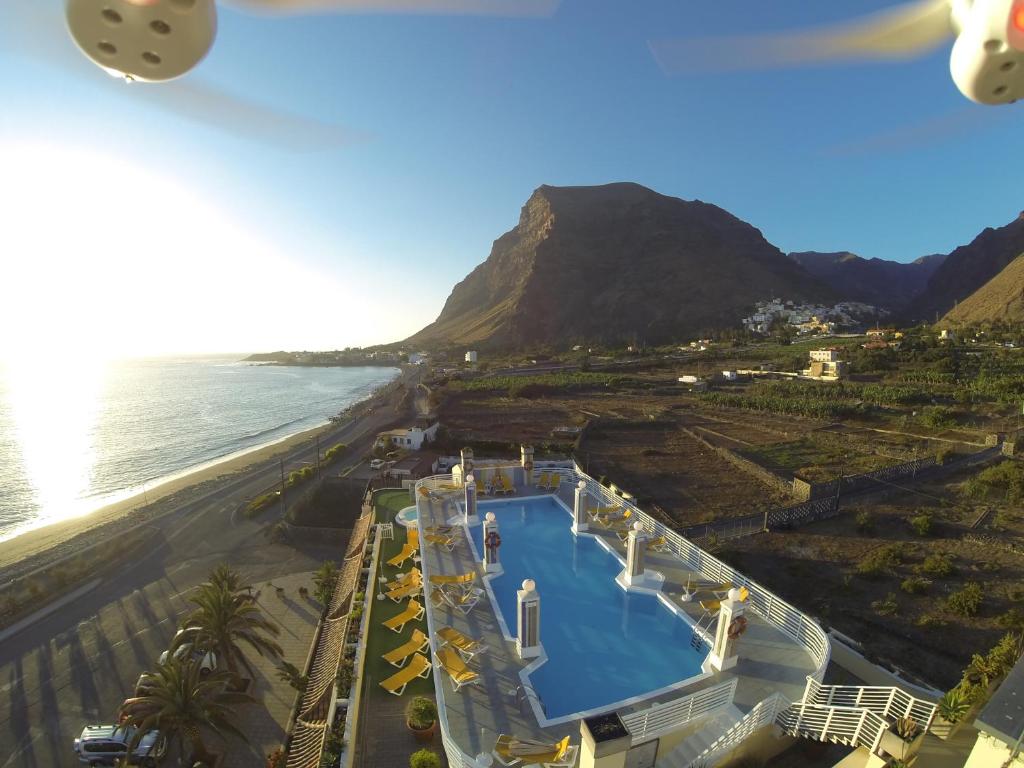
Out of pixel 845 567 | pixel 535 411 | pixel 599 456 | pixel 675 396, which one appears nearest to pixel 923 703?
pixel 845 567

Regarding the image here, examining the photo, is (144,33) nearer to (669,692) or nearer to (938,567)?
(669,692)

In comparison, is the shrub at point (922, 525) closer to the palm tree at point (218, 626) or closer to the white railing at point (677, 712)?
the white railing at point (677, 712)

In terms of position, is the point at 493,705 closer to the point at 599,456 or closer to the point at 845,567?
Result: the point at 845,567

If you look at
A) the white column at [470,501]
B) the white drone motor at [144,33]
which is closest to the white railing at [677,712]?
the white drone motor at [144,33]

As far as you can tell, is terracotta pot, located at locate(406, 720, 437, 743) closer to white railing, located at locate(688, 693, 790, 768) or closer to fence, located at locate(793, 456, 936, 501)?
white railing, located at locate(688, 693, 790, 768)

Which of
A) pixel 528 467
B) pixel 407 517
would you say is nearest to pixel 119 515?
pixel 407 517
